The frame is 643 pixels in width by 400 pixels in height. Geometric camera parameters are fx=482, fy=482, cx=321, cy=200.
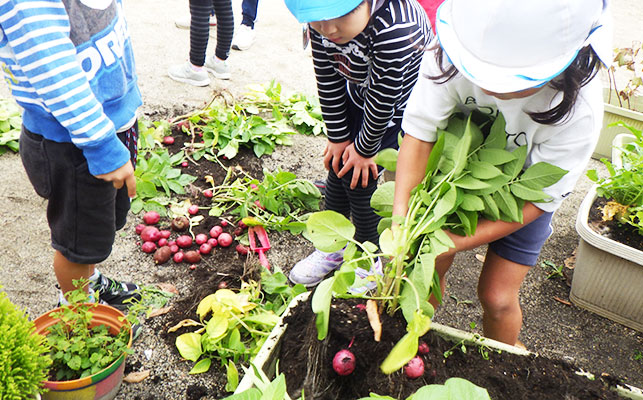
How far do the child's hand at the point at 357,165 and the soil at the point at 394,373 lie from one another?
0.75 metres

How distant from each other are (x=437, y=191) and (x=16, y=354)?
3.68 feet

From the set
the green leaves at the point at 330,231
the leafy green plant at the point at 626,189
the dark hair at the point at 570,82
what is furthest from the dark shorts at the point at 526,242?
Answer: the leafy green plant at the point at 626,189

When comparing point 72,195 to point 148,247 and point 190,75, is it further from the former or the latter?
point 190,75

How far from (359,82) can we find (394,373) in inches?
42.2

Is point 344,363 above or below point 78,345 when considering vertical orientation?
above

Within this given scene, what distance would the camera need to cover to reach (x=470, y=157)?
1.28 metres

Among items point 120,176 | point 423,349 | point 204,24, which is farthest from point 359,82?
point 204,24

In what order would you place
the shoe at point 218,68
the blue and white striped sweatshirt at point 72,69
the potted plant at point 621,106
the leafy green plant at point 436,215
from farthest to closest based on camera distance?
the shoe at point 218,68
the potted plant at point 621,106
the blue and white striped sweatshirt at point 72,69
the leafy green plant at point 436,215

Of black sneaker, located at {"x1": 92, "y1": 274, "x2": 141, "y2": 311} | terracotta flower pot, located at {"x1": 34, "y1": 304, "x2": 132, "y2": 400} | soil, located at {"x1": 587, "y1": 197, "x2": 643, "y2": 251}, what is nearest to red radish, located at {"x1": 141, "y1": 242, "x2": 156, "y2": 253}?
black sneaker, located at {"x1": 92, "y1": 274, "x2": 141, "y2": 311}

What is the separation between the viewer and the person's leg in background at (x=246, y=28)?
14.6ft

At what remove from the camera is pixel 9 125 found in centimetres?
282

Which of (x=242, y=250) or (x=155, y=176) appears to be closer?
(x=242, y=250)

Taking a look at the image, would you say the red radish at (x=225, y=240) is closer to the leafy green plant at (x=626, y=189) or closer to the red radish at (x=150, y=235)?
the red radish at (x=150, y=235)

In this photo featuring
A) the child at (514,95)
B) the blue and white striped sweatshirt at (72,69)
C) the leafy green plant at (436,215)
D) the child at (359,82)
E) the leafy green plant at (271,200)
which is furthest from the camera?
the leafy green plant at (271,200)
